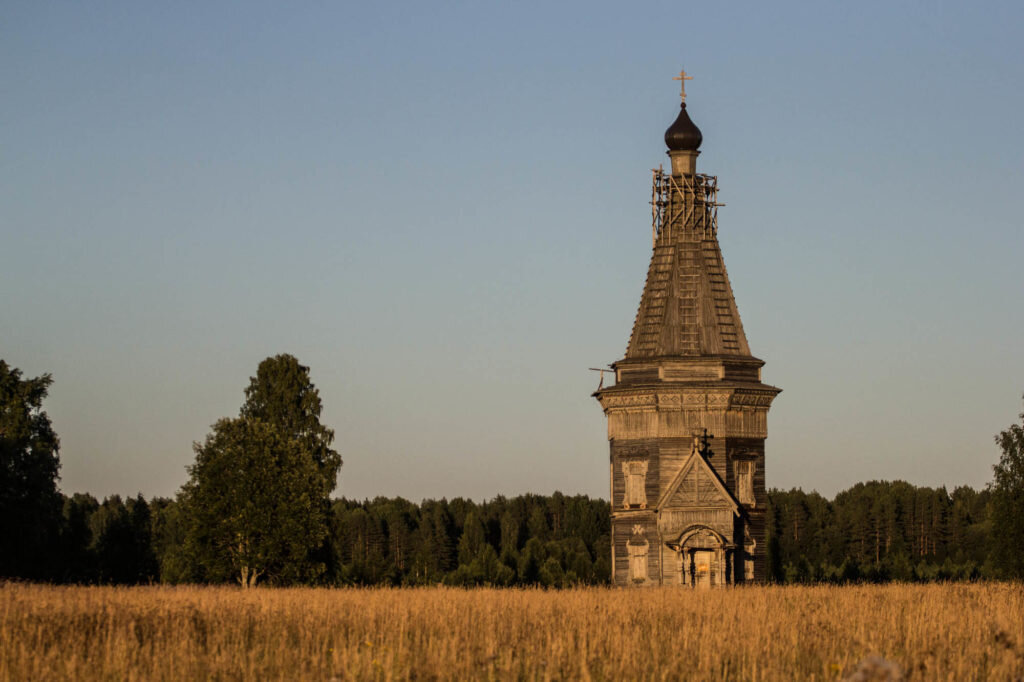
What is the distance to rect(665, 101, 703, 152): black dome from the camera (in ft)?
168

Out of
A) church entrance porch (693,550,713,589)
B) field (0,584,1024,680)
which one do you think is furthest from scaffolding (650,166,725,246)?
field (0,584,1024,680)

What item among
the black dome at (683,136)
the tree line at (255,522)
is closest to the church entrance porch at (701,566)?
the tree line at (255,522)

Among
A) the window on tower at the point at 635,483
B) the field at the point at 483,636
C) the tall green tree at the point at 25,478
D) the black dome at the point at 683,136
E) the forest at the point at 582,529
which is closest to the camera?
the field at the point at 483,636

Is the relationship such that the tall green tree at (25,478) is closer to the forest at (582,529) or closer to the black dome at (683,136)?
the black dome at (683,136)

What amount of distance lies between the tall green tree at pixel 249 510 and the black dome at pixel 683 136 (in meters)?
19.6

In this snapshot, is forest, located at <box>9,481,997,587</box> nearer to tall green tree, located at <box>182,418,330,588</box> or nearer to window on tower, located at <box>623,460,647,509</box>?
window on tower, located at <box>623,460,647,509</box>

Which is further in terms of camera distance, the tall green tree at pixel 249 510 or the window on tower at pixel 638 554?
the window on tower at pixel 638 554

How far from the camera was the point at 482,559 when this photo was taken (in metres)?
77.2

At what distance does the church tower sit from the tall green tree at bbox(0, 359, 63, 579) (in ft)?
60.0

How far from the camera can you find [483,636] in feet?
56.5

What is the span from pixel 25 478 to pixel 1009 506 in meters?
32.4

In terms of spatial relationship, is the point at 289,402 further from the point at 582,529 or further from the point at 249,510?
the point at 582,529

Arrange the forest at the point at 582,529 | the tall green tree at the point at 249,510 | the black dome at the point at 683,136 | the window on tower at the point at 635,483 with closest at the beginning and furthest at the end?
the tall green tree at the point at 249,510
the window on tower at the point at 635,483
the black dome at the point at 683,136
the forest at the point at 582,529

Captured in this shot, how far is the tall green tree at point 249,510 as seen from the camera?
38.6 meters
